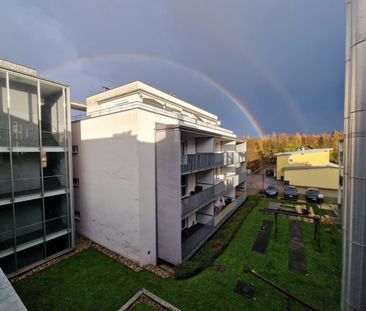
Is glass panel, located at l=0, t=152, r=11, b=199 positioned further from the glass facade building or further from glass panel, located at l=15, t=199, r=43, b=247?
glass panel, located at l=15, t=199, r=43, b=247

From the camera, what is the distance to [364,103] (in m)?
2.13

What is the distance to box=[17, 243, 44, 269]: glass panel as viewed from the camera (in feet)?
30.4

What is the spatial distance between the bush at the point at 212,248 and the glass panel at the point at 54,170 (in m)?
7.90

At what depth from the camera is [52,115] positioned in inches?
401

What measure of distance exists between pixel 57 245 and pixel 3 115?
24.1 ft

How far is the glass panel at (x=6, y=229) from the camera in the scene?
8.64 m

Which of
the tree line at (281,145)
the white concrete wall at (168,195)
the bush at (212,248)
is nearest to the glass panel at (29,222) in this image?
the white concrete wall at (168,195)

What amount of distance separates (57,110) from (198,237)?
11.5 meters

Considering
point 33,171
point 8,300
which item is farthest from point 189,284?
point 33,171

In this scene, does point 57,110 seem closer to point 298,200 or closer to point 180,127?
point 180,127

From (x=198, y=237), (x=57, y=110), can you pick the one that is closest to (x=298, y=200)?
(x=198, y=237)

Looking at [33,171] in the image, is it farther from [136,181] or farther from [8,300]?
[8,300]

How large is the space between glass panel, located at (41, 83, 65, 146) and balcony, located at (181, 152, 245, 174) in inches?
273

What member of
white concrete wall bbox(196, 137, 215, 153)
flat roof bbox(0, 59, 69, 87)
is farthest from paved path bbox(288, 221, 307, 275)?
flat roof bbox(0, 59, 69, 87)
